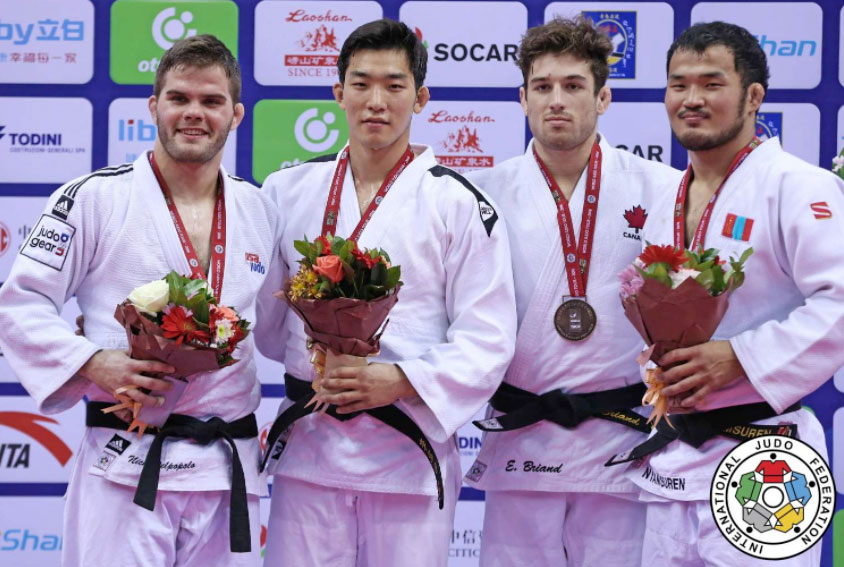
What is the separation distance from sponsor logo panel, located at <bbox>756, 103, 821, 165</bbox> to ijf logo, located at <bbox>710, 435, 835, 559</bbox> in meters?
2.19

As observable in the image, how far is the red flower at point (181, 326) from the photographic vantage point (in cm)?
263

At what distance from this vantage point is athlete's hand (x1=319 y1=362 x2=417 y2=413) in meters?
2.92

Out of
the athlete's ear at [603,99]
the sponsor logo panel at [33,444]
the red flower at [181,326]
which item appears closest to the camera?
the red flower at [181,326]

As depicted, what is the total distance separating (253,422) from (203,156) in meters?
0.88

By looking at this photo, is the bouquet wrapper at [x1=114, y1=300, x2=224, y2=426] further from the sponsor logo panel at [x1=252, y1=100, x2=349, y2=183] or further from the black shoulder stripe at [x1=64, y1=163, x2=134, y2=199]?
the sponsor logo panel at [x1=252, y1=100, x2=349, y2=183]

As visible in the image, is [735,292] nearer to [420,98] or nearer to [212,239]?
[420,98]

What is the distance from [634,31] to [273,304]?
2.38 m

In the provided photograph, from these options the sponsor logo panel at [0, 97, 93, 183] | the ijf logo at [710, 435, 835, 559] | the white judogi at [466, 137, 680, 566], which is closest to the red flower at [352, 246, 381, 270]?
the white judogi at [466, 137, 680, 566]

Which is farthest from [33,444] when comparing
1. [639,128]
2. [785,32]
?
[785,32]

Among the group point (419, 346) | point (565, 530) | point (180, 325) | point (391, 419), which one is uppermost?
point (180, 325)

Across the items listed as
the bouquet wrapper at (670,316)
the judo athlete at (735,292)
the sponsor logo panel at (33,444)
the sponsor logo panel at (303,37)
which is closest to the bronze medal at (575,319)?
the judo athlete at (735,292)

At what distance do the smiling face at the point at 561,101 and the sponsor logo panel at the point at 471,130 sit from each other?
1.19 m

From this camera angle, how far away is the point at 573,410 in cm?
330

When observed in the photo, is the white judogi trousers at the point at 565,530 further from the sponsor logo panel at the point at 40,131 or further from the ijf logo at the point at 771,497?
the sponsor logo panel at the point at 40,131
